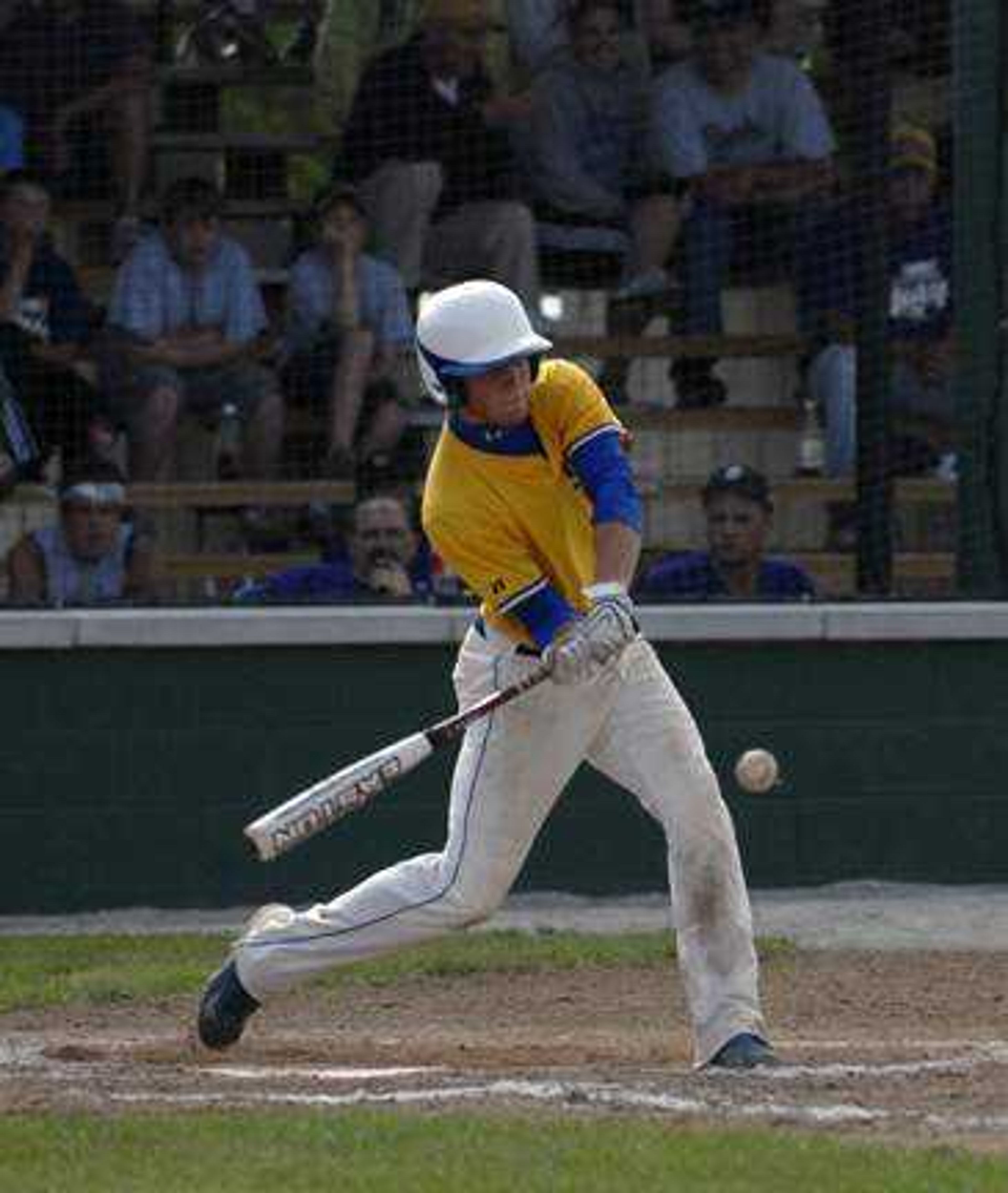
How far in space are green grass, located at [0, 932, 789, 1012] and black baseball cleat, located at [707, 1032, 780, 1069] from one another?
208 cm

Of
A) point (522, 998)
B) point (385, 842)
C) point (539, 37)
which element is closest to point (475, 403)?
point (522, 998)

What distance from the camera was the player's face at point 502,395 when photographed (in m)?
7.33

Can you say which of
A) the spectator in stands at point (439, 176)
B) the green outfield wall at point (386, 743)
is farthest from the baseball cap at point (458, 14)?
the green outfield wall at point (386, 743)

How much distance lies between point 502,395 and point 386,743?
396 cm

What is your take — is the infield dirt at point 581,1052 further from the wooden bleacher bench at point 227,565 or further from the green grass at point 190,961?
the wooden bleacher bench at point 227,565

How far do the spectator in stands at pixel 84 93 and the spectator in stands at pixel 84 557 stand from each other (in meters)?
1.49

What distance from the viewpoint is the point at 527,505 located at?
7.49 m

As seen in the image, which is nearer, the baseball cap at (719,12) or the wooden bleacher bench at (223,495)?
the wooden bleacher bench at (223,495)

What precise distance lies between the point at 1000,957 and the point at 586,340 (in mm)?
3534

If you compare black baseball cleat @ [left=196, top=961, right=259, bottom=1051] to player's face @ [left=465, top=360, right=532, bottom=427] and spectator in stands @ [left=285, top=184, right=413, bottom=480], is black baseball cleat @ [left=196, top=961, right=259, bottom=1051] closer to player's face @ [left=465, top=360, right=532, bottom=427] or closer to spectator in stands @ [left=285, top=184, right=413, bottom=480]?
player's face @ [left=465, top=360, right=532, bottom=427]

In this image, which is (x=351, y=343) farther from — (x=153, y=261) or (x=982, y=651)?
(x=982, y=651)

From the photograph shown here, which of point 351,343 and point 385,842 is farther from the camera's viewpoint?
point 351,343

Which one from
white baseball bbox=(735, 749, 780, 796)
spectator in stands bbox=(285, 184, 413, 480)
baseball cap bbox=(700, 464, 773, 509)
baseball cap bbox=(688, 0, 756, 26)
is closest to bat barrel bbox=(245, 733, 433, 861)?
white baseball bbox=(735, 749, 780, 796)

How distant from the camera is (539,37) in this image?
42.5 feet
